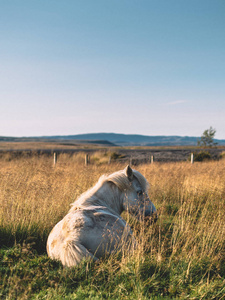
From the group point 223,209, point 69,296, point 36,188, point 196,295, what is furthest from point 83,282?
point 223,209

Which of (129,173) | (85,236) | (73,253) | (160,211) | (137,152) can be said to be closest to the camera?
(73,253)

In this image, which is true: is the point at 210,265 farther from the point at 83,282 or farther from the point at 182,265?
the point at 83,282

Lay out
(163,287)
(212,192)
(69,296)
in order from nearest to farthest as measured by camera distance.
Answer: (69,296) → (163,287) → (212,192)

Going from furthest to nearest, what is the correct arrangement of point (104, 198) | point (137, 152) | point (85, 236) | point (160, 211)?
point (137, 152), point (160, 211), point (104, 198), point (85, 236)

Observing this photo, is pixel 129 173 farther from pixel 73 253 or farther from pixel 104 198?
pixel 73 253

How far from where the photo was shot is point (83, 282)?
3.15 m

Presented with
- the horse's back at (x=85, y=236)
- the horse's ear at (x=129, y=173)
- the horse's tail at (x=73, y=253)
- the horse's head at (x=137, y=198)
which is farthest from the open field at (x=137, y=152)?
the horse's tail at (x=73, y=253)

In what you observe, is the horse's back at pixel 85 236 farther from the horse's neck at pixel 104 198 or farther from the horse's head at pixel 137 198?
the horse's head at pixel 137 198

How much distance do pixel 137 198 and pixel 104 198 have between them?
0.61 meters

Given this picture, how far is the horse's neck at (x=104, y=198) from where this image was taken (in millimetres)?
4344

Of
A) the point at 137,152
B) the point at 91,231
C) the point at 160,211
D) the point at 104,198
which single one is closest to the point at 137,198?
the point at 104,198

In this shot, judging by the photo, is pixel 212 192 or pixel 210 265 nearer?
pixel 210 265

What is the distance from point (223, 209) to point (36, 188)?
15.2ft

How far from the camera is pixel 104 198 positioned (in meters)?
4.60
